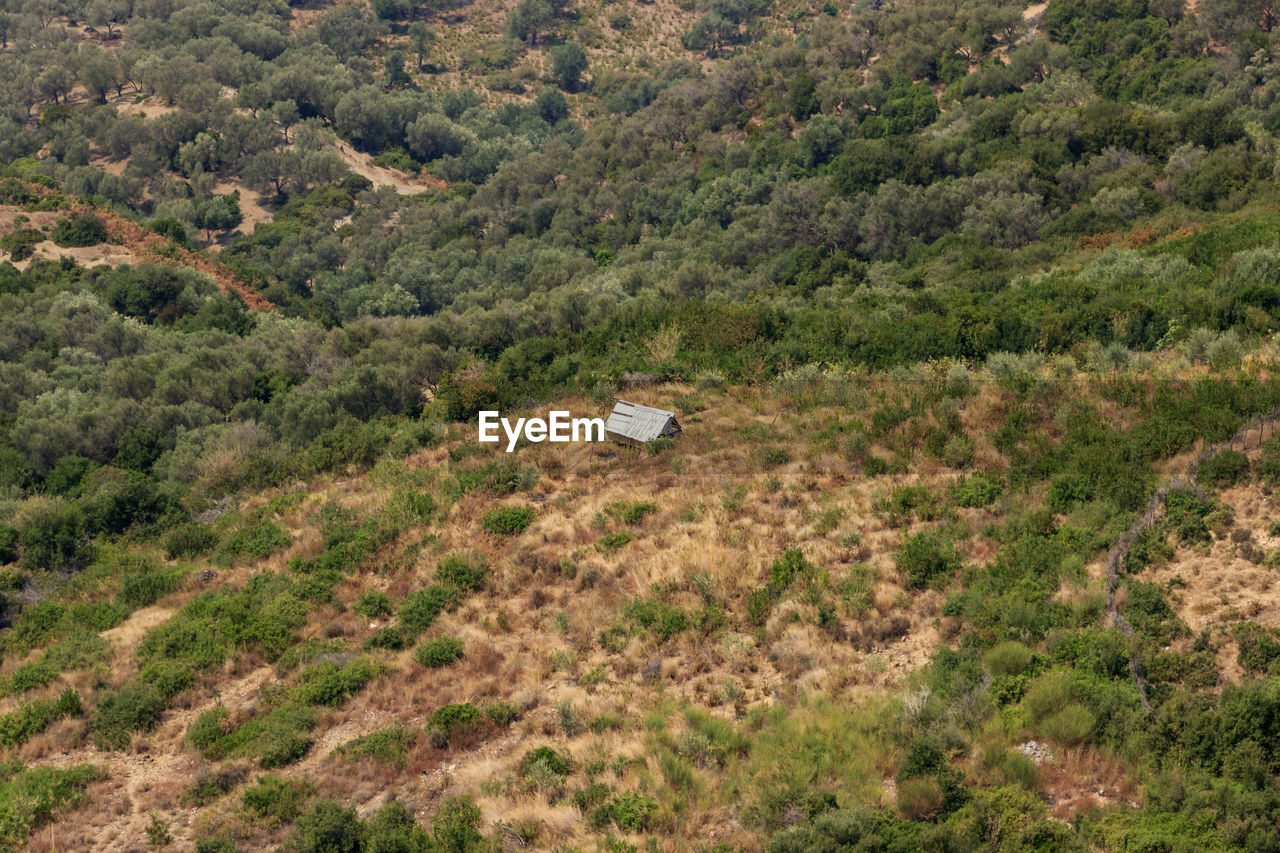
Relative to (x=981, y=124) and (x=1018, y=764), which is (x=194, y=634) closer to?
(x=1018, y=764)

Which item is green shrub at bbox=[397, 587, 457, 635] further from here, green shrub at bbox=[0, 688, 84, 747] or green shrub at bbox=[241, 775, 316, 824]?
green shrub at bbox=[0, 688, 84, 747]

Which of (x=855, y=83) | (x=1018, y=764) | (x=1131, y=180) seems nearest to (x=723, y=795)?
(x=1018, y=764)

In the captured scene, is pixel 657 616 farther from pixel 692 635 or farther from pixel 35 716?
pixel 35 716

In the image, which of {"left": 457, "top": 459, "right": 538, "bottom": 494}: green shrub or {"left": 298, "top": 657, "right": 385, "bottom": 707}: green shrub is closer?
{"left": 298, "top": 657, "right": 385, "bottom": 707}: green shrub

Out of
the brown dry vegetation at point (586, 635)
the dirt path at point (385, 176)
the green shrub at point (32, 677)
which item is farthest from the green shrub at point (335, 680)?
the dirt path at point (385, 176)

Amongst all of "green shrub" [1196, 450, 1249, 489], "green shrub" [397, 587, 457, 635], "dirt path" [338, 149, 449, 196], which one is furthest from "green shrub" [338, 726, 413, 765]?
"dirt path" [338, 149, 449, 196]

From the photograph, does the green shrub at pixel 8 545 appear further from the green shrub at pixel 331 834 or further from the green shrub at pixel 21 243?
the green shrub at pixel 21 243
